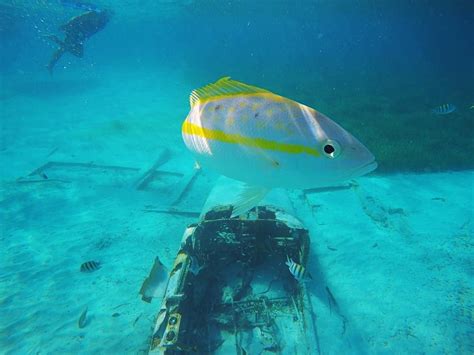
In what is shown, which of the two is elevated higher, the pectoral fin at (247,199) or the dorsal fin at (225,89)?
the dorsal fin at (225,89)

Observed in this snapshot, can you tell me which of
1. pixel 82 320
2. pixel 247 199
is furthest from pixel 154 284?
pixel 247 199

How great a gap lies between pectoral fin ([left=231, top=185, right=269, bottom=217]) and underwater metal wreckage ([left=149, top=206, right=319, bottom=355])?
8.32 feet

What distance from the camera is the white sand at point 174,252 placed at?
4211mm

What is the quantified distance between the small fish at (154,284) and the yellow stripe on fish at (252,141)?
3.90 metres

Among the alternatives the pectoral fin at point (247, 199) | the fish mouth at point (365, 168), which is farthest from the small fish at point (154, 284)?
the fish mouth at point (365, 168)

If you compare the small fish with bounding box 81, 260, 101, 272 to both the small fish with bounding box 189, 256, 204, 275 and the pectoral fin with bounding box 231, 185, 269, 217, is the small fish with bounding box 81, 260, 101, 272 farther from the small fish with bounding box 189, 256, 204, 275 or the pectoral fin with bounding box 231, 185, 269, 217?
the pectoral fin with bounding box 231, 185, 269, 217

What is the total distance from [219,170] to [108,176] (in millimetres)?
9830

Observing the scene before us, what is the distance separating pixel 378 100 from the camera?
17344mm

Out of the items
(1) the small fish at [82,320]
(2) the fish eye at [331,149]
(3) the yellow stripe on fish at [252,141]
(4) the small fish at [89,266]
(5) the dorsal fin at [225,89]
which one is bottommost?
(1) the small fish at [82,320]

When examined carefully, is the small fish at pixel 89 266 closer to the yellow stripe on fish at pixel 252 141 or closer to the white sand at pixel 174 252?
the white sand at pixel 174 252

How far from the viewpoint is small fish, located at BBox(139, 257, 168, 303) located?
443 centimetres

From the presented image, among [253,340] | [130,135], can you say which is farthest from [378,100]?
[253,340]

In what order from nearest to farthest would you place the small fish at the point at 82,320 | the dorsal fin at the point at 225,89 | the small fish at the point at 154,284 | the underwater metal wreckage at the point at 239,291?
the dorsal fin at the point at 225,89 < the underwater metal wreckage at the point at 239,291 < the small fish at the point at 154,284 < the small fish at the point at 82,320

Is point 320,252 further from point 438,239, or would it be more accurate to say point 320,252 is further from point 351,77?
point 351,77
